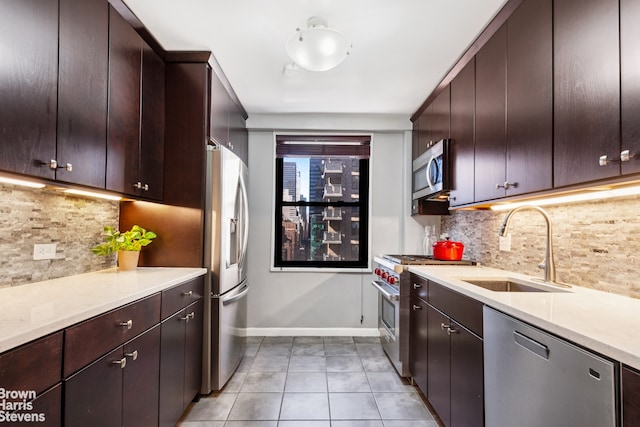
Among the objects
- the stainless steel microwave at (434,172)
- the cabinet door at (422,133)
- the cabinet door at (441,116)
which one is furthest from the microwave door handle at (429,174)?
the cabinet door at (422,133)

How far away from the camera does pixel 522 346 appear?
1.14 meters

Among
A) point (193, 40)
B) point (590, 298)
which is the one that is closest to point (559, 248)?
point (590, 298)

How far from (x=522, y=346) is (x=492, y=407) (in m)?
0.36

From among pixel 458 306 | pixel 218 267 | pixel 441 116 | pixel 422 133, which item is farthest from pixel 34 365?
pixel 422 133

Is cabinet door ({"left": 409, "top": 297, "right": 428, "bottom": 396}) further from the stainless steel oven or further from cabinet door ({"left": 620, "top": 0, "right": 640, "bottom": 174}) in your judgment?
cabinet door ({"left": 620, "top": 0, "right": 640, "bottom": 174})

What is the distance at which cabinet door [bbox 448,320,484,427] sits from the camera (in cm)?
143

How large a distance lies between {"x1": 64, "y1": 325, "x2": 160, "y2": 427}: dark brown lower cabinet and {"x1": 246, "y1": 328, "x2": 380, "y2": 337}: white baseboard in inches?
77.6

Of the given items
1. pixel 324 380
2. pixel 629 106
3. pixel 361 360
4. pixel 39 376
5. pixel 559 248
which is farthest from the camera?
pixel 361 360

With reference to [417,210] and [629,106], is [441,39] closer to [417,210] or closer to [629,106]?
[629,106]

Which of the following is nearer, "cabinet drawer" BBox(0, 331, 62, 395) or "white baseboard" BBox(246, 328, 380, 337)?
"cabinet drawer" BBox(0, 331, 62, 395)

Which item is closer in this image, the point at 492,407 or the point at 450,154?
the point at 492,407

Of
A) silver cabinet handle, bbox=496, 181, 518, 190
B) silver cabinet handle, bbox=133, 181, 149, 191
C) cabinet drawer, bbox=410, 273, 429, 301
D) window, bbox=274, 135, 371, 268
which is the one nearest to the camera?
silver cabinet handle, bbox=496, 181, 518, 190

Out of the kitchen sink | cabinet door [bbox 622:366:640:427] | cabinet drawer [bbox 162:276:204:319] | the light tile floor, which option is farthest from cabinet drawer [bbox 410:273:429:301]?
cabinet drawer [bbox 162:276:204:319]

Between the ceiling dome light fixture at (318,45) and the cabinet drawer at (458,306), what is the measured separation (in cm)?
149
